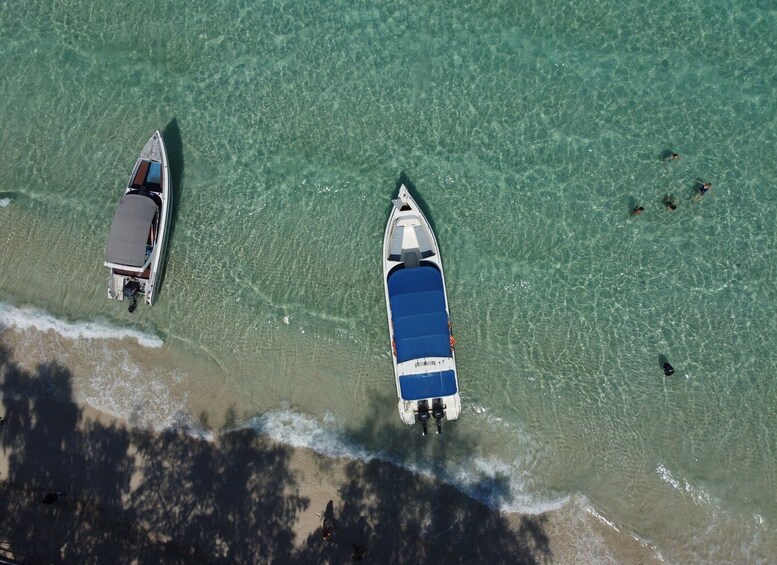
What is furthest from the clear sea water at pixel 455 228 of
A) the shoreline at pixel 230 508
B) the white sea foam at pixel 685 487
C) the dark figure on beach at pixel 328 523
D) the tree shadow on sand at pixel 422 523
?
the dark figure on beach at pixel 328 523

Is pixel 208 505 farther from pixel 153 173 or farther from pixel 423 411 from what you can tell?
pixel 153 173

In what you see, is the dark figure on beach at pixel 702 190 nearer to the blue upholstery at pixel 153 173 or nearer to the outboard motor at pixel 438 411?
the outboard motor at pixel 438 411

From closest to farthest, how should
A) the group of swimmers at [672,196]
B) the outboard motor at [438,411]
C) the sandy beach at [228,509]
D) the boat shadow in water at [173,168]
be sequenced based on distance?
the outboard motor at [438,411] < the sandy beach at [228,509] < the group of swimmers at [672,196] < the boat shadow in water at [173,168]

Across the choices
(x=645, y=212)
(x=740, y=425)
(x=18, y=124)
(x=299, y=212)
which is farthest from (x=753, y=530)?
(x=18, y=124)

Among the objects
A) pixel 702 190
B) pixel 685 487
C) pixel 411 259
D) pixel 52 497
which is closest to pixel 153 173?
pixel 411 259

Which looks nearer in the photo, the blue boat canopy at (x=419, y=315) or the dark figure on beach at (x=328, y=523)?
the blue boat canopy at (x=419, y=315)

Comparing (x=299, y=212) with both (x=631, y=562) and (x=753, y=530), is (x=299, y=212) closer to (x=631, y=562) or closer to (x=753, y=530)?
(x=631, y=562)
